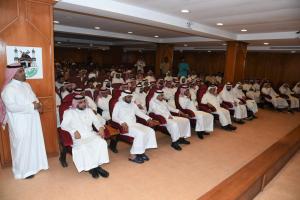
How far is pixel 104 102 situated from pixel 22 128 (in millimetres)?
2444

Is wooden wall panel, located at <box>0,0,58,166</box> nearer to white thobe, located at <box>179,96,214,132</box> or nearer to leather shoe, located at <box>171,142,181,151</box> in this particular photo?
leather shoe, located at <box>171,142,181,151</box>

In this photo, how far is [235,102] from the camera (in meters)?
7.29

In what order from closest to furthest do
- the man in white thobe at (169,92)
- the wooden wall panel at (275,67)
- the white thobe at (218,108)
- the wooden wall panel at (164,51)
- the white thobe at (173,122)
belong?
the white thobe at (173,122) → the white thobe at (218,108) → the man in white thobe at (169,92) → the wooden wall panel at (164,51) → the wooden wall panel at (275,67)

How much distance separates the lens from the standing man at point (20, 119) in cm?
342

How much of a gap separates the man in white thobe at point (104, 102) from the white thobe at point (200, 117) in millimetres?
1875

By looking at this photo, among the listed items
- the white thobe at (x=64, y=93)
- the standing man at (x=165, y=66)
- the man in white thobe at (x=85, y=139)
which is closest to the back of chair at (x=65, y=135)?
the man in white thobe at (x=85, y=139)

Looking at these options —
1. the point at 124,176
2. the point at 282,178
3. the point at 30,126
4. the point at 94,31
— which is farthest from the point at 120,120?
the point at 94,31

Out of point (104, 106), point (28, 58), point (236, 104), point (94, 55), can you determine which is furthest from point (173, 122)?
point (94, 55)

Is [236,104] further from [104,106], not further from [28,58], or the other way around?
[28,58]

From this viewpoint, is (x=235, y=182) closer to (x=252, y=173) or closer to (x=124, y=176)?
(x=252, y=173)

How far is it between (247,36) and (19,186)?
28.1 ft

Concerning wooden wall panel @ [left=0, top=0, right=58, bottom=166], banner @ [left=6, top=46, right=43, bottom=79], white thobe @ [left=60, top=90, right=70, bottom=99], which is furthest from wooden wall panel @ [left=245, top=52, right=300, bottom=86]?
banner @ [left=6, top=46, right=43, bottom=79]

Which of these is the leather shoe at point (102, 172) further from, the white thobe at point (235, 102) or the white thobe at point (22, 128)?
the white thobe at point (235, 102)

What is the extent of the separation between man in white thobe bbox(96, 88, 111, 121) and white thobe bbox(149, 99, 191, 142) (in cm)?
109
